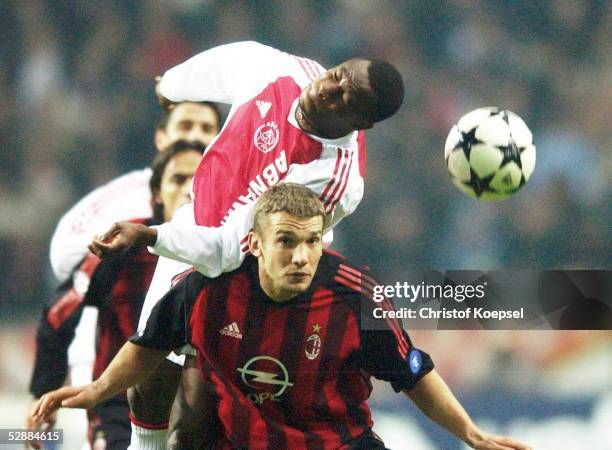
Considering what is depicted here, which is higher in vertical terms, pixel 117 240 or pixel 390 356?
pixel 117 240

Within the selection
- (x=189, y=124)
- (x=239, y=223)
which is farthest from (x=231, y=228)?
(x=189, y=124)

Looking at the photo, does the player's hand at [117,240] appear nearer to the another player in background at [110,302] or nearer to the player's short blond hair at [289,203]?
the player's short blond hair at [289,203]

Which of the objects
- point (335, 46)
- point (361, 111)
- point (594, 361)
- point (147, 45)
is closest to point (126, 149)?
point (147, 45)

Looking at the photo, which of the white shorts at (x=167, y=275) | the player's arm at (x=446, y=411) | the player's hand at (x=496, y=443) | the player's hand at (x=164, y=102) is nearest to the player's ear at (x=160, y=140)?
the player's hand at (x=164, y=102)

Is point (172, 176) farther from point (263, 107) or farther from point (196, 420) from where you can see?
point (196, 420)

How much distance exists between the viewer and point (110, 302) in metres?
3.45

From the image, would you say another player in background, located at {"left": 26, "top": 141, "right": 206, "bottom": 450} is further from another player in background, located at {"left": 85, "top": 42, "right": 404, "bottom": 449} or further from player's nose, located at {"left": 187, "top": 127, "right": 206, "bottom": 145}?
another player in background, located at {"left": 85, "top": 42, "right": 404, "bottom": 449}

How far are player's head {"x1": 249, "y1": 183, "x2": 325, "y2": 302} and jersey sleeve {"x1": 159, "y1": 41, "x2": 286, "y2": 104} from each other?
54cm

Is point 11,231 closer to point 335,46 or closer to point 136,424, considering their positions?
point 136,424

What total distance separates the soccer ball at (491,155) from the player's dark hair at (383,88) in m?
0.24

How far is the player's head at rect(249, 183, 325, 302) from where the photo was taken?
2.72 m

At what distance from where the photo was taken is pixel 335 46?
3.41 metres

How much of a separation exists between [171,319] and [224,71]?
0.86 metres

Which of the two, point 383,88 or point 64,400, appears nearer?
point 64,400
